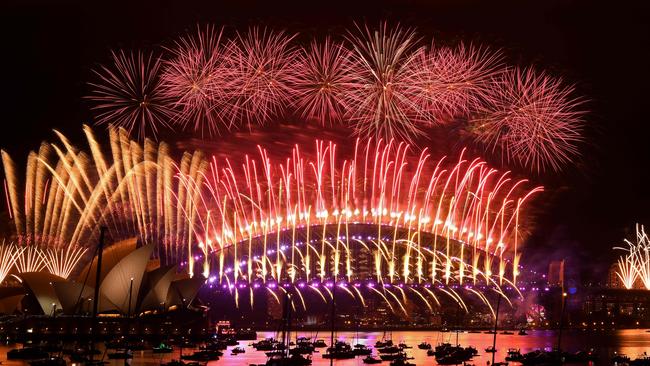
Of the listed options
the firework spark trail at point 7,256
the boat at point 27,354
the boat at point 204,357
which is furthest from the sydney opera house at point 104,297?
the boat at point 27,354

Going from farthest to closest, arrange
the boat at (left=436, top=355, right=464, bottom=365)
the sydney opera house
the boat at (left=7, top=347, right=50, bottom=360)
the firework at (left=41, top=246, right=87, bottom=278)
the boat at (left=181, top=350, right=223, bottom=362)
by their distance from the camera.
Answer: the firework at (left=41, top=246, right=87, bottom=278) < the sydney opera house < the boat at (left=436, top=355, right=464, bottom=365) < the boat at (left=181, top=350, right=223, bottom=362) < the boat at (left=7, top=347, right=50, bottom=360)

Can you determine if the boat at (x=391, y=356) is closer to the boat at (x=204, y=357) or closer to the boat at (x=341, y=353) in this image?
the boat at (x=341, y=353)

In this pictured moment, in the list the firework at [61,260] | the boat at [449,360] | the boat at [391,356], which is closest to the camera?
the boat at [391,356]

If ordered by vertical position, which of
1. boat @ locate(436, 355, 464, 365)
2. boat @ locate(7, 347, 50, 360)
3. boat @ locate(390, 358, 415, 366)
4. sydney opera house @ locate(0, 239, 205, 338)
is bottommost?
boat @ locate(436, 355, 464, 365)

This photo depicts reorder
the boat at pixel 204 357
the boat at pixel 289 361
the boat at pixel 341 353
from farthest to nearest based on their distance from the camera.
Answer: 1. the boat at pixel 341 353
2. the boat at pixel 204 357
3. the boat at pixel 289 361

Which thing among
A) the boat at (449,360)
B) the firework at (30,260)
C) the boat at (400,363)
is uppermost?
the firework at (30,260)

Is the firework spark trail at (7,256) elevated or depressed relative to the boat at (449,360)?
elevated

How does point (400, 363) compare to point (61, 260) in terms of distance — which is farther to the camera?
point (61, 260)

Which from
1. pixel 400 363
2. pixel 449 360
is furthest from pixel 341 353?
pixel 400 363

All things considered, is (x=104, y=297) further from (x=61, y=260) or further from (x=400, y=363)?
(x=400, y=363)

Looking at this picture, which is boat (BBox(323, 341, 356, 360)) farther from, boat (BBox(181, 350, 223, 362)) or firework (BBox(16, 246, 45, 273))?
firework (BBox(16, 246, 45, 273))

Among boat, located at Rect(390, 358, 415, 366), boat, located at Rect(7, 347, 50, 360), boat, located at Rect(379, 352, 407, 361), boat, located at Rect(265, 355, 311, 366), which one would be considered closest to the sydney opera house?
boat, located at Rect(7, 347, 50, 360)

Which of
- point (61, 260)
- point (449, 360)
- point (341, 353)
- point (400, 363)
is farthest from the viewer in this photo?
point (61, 260)
